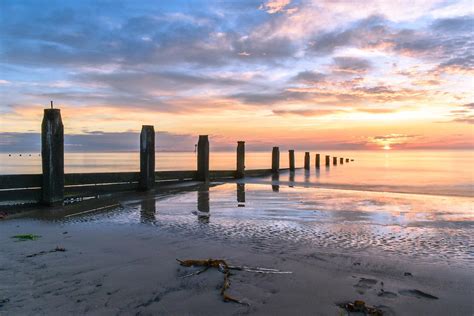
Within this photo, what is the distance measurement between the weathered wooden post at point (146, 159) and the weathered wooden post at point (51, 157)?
134 inches

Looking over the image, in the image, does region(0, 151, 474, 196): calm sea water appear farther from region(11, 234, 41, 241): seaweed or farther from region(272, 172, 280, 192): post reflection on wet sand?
region(11, 234, 41, 241): seaweed

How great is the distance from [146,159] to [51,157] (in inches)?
147

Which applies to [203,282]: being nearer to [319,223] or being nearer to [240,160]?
[319,223]

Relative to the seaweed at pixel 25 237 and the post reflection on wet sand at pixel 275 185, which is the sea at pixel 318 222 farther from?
the post reflection on wet sand at pixel 275 185

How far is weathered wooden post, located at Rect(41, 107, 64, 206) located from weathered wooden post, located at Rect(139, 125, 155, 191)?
3.41 metres

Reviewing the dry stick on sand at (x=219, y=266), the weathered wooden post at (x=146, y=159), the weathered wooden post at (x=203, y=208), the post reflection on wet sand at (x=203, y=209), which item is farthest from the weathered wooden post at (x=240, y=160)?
the dry stick on sand at (x=219, y=266)

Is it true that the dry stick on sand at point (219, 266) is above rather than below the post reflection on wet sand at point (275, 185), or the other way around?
above

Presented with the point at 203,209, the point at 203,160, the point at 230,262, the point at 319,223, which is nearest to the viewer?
the point at 230,262

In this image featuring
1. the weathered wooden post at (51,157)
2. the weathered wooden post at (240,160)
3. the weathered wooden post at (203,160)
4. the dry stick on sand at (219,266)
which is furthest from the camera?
the weathered wooden post at (240,160)

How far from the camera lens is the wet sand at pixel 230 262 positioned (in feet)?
10.6

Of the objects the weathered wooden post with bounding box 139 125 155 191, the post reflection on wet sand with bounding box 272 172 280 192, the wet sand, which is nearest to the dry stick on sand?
the wet sand

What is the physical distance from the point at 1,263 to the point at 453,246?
5840mm

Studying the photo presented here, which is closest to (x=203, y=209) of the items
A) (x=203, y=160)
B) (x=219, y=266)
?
(x=219, y=266)

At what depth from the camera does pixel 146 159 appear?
12133 millimetres
